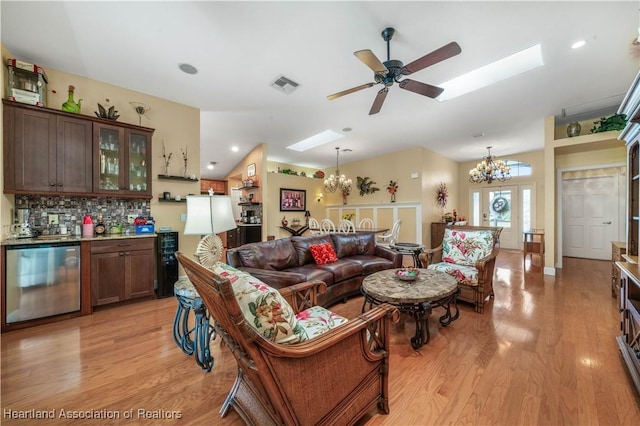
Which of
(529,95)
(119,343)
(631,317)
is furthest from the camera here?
(529,95)

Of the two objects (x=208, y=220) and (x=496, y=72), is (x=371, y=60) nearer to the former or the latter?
(x=208, y=220)

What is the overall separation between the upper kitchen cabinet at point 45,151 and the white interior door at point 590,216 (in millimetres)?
9359

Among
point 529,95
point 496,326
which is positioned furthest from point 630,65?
point 496,326

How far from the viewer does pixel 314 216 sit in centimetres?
841

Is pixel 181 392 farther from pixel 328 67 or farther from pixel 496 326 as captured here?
pixel 328 67

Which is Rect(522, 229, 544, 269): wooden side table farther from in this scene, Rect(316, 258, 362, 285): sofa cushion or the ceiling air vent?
the ceiling air vent

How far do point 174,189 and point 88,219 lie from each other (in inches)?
44.7

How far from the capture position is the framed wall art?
7500 millimetres

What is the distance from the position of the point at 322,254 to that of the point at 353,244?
74 cm

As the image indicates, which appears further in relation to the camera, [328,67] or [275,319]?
[328,67]

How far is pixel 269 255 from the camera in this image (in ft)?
9.79

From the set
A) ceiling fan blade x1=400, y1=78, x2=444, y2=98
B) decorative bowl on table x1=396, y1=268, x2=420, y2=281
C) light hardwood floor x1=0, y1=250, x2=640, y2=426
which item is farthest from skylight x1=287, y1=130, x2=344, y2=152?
light hardwood floor x1=0, y1=250, x2=640, y2=426

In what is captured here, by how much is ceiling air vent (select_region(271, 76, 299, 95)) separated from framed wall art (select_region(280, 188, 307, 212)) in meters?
4.15

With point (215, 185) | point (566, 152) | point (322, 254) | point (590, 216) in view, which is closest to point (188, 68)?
point (322, 254)
